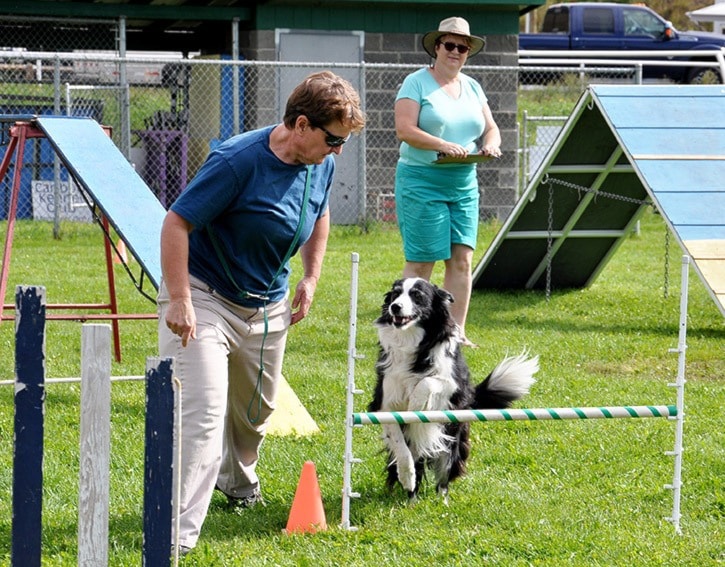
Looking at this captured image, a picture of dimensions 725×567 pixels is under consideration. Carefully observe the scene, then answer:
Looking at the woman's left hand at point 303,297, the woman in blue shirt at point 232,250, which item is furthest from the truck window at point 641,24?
the woman in blue shirt at point 232,250

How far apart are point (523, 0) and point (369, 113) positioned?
2.50 metres

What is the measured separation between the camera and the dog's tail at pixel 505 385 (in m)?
5.27

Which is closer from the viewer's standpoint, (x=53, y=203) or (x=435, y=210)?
(x=435, y=210)

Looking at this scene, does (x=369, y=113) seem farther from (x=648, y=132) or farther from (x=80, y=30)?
(x=648, y=132)

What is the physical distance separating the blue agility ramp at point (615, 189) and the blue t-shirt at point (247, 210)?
4187mm

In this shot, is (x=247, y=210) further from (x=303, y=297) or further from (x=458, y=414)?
(x=458, y=414)

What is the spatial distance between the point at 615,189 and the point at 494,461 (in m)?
4.91

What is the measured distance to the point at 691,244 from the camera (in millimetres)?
7820

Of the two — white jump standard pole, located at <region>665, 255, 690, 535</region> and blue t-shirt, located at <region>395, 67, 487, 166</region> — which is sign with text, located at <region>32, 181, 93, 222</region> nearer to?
blue t-shirt, located at <region>395, 67, 487, 166</region>

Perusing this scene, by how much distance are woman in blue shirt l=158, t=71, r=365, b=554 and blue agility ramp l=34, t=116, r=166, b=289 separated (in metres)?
1.68

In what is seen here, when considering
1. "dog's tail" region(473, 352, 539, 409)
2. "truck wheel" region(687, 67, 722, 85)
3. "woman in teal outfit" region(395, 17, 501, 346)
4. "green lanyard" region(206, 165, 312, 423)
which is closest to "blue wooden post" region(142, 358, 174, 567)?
"green lanyard" region(206, 165, 312, 423)

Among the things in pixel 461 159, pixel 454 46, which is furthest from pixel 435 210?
pixel 454 46

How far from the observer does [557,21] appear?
27.4 m

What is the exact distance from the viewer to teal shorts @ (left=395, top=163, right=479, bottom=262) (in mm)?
7395
